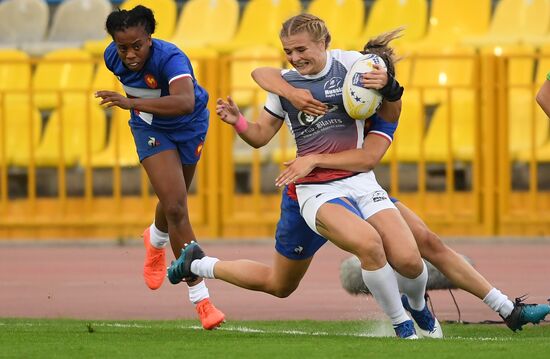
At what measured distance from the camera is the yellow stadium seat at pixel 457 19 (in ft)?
63.0

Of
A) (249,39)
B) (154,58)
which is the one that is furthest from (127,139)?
(154,58)

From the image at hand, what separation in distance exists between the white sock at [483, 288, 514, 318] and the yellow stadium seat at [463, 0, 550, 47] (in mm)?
9396

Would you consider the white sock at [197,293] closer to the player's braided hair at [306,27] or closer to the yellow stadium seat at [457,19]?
the player's braided hair at [306,27]

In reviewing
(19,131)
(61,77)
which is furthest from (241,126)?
(61,77)

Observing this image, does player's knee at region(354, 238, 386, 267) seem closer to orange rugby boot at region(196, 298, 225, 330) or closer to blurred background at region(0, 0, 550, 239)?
orange rugby boot at region(196, 298, 225, 330)

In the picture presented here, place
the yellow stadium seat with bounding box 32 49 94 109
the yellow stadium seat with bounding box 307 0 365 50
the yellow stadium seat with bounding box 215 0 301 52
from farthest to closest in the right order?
the yellow stadium seat with bounding box 215 0 301 52 < the yellow stadium seat with bounding box 307 0 365 50 < the yellow stadium seat with bounding box 32 49 94 109

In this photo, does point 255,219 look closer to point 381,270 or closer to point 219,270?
point 219,270

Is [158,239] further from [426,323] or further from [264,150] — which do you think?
[264,150]

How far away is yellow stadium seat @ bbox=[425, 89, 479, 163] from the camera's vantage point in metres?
17.0

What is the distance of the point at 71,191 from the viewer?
17688 mm

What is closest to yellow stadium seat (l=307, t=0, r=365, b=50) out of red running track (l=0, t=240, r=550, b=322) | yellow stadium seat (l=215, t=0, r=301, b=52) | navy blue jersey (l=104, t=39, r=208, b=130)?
yellow stadium seat (l=215, t=0, r=301, b=52)

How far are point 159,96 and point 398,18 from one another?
31.9 feet

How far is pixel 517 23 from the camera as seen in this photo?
62.4 feet

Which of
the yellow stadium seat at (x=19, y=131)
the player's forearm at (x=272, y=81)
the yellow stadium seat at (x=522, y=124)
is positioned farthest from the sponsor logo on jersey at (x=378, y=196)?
the yellow stadium seat at (x=19, y=131)
